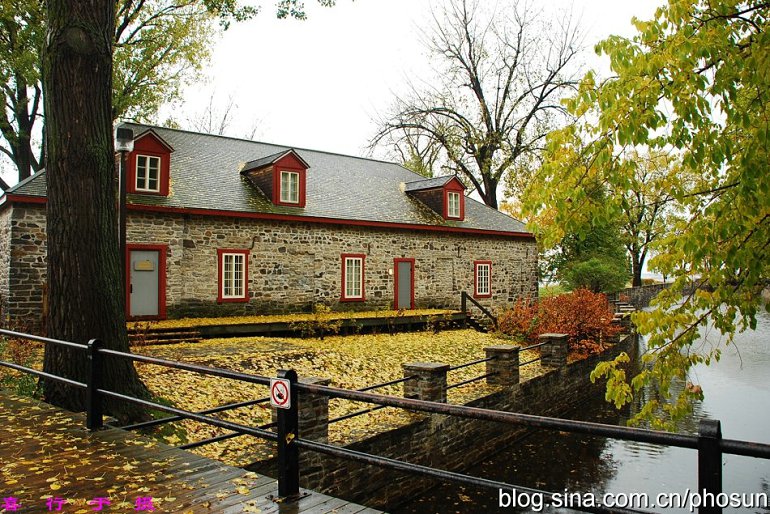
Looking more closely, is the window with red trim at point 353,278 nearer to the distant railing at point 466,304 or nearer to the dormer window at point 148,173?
the distant railing at point 466,304

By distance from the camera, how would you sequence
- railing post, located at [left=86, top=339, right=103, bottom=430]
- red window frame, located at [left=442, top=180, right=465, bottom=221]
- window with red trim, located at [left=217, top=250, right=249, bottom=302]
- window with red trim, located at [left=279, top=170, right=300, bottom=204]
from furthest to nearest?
1. red window frame, located at [left=442, top=180, right=465, bottom=221]
2. window with red trim, located at [left=279, top=170, right=300, bottom=204]
3. window with red trim, located at [left=217, top=250, right=249, bottom=302]
4. railing post, located at [left=86, top=339, right=103, bottom=430]

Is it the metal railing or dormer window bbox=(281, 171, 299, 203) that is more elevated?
dormer window bbox=(281, 171, 299, 203)

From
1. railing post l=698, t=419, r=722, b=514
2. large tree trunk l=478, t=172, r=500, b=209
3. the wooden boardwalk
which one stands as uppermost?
large tree trunk l=478, t=172, r=500, b=209

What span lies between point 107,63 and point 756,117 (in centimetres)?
719

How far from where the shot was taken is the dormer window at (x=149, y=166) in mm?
15969

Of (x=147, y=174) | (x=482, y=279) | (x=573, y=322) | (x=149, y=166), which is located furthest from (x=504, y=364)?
(x=482, y=279)

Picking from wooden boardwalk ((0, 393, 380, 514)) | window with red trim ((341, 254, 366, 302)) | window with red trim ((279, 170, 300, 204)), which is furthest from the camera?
window with red trim ((341, 254, 366, 302))

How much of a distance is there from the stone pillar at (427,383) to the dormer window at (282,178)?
1109cm

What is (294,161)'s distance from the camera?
18.9 metres

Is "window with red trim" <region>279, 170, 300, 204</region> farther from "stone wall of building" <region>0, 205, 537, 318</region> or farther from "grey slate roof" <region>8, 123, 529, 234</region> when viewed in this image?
"stone wall of building" <region>0, 205, 537, 318</region>

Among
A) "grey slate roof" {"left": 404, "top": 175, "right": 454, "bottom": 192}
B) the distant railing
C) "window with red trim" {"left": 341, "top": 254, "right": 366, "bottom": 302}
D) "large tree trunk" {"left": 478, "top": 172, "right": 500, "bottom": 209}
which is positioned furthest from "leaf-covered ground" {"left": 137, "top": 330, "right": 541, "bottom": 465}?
"large tree trunk" {"left": 478, "top": 172, "right": 500, "bottom": 209}

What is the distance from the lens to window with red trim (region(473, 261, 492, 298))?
76.6 feet

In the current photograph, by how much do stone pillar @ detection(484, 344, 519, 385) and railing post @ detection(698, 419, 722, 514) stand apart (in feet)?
29.2

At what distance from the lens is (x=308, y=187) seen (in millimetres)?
20750
